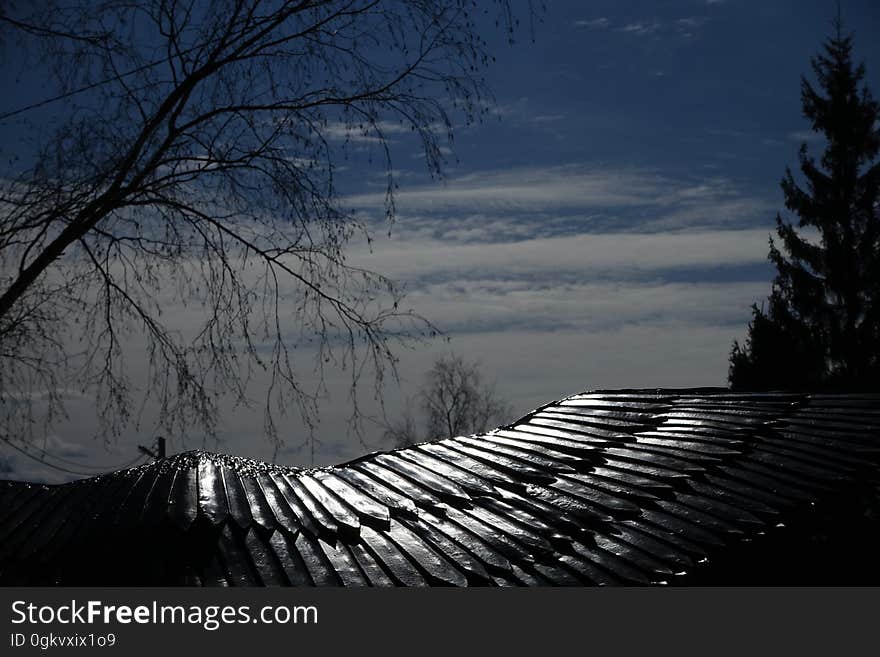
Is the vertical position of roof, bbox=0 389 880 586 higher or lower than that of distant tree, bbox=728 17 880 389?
lower

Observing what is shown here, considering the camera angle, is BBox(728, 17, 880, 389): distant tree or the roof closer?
the roof

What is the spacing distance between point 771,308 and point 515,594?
2494cm

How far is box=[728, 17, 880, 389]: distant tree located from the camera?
82.7 feet

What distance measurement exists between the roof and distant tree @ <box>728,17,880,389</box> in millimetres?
17168

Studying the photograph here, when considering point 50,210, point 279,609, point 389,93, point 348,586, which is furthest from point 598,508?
point 50,210

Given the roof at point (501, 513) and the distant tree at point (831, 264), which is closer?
the roof at point (501, 513)

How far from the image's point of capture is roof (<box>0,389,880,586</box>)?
18.9 feet

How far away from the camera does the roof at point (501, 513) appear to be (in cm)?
575

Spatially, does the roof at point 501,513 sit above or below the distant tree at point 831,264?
below

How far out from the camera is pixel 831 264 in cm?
2778

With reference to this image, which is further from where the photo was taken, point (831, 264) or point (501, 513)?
point (831, 264)

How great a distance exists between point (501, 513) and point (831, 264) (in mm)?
24502

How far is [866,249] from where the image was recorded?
2745 cm

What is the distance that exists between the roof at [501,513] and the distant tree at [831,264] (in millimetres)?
17168
